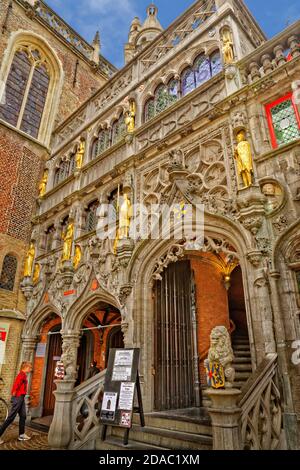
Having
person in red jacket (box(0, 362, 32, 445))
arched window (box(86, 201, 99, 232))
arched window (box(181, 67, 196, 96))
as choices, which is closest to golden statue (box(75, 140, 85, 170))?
arched window (box(86, 201, 99, 232))

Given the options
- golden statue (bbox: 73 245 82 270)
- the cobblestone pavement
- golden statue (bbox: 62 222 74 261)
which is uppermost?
golden statue (bbox: 62 222 74 261)

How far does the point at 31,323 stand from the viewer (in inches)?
470

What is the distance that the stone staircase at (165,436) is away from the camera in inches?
184

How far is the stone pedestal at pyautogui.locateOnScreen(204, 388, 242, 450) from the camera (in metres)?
3.56

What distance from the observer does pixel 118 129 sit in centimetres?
1206

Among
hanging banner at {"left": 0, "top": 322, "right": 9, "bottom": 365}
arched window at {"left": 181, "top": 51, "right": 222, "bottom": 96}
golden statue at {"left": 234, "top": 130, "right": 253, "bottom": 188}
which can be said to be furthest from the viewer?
hanging banner at {"left": 0, "top": 322, "right": 9, "bottom": 365}

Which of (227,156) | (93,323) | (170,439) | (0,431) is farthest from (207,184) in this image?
(93,323)

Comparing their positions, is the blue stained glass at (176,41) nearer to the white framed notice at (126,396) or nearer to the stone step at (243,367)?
the stone step at (243,367)

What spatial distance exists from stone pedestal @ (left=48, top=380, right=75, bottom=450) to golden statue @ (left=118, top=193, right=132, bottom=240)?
4.08 meters

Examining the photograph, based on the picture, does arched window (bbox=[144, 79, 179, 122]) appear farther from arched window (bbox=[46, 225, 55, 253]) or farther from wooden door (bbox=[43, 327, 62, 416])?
wooden door (bbox=[43, 327, 62, 416])

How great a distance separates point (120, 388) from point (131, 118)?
8785 millimetres

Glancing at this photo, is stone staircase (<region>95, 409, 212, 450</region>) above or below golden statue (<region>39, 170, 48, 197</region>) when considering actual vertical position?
below

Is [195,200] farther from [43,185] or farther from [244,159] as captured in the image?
[43,185]

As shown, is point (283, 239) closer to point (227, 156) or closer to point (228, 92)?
point (227, 156)
